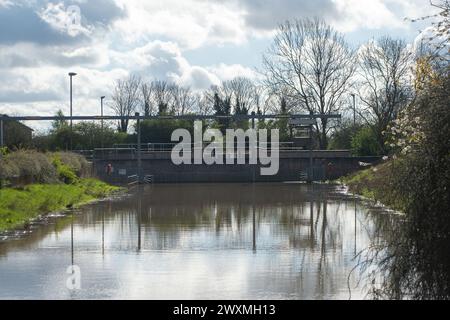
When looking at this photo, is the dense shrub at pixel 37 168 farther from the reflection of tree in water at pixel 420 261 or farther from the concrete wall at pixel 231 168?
the reflection of tree in water at pixel 420 261

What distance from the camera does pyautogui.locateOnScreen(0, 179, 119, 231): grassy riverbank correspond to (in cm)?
2289

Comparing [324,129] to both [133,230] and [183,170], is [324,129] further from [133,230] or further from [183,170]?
[133,230]

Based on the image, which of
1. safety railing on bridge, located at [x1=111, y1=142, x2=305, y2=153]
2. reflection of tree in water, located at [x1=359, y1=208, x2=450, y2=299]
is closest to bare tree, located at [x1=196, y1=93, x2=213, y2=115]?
safety railing on bridge, located at [x1=111, y1=142, x2=305, y2=153]

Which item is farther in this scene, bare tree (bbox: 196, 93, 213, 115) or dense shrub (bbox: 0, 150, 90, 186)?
bare tree (bbox: 196, 93, 213, 115)

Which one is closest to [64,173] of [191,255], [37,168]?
[37,168]

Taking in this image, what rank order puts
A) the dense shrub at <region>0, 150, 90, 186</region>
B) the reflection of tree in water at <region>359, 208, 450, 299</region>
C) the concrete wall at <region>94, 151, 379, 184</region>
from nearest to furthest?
the reflection of tree in water at <region>359, 208, 450, 299</region> < the dense shrub at <region>0, 150, 90, 186</region> < the concrete wall at <region>94, 151, 379, 184</region>

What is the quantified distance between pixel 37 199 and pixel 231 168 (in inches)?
1259

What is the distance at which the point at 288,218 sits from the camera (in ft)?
82.5

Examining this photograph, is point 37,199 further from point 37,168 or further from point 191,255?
point 191,255

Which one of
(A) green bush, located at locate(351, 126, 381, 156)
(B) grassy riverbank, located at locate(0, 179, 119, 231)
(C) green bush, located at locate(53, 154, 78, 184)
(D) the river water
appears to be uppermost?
(A) green bush, located at locate(351, 126, 381, 156)

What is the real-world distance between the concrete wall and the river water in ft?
99.2

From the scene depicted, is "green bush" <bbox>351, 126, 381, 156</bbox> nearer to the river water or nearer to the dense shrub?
the dense shrub

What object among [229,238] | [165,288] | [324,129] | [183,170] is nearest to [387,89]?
[324,129]

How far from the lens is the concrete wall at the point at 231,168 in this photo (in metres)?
58.9
